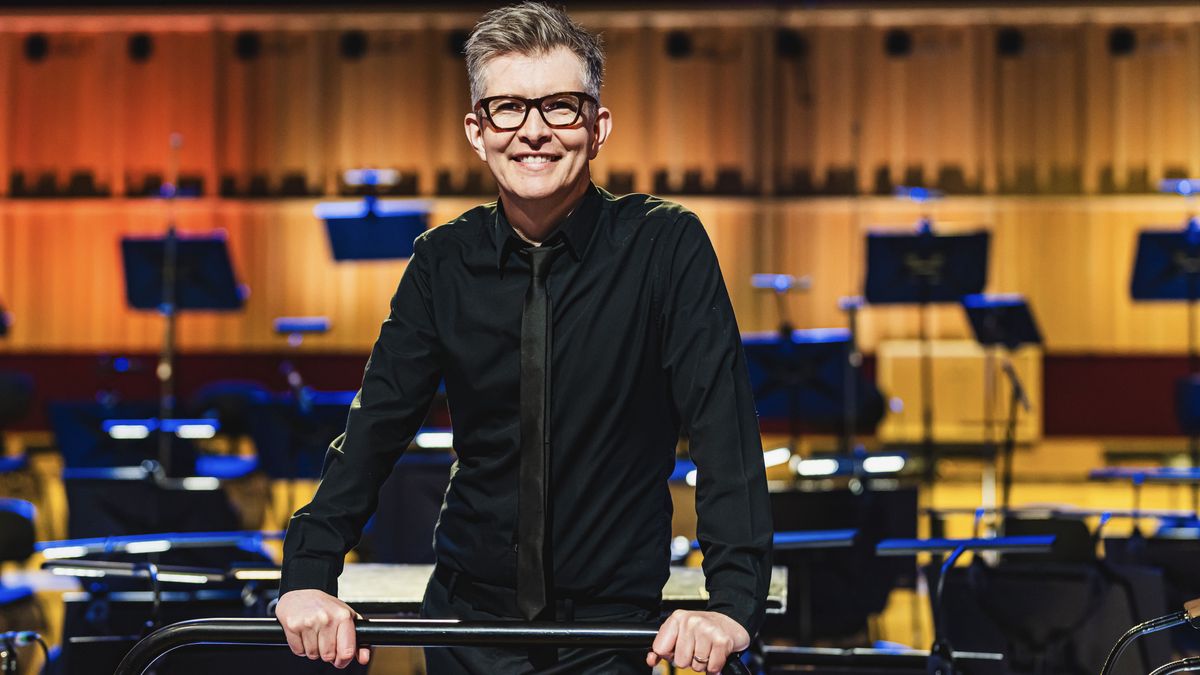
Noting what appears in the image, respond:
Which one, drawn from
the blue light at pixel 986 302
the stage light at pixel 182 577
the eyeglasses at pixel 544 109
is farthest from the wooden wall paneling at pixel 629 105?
the eyeglasses at pixel 544 109

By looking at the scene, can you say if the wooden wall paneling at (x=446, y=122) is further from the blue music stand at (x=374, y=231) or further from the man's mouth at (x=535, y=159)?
the man's mouth at (x=535, y=159)

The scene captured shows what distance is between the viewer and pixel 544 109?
1.59 metres

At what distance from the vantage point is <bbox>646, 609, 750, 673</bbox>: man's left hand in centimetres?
136

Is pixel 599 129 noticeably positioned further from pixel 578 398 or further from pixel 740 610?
pixel 740 610

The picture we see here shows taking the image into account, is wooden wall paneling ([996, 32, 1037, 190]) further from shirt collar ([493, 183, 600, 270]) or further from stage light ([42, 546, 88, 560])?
shirt collar ([493, 183, 600, 270])

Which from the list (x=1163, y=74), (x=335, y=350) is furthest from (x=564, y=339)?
(x=1163, y=74)

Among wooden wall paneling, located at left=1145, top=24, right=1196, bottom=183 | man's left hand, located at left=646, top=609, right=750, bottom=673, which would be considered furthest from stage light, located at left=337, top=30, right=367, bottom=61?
man's left hand, located at left=646, top=609, right=750, bottom=673

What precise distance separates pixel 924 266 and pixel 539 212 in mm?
5224

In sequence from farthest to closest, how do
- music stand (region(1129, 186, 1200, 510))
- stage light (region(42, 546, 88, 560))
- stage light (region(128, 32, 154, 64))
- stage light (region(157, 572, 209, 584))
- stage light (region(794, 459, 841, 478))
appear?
stage light (region(128, 32, 154, 64)) < music stand (region(1129, 186, 1200, 510)) < stage light (region(794, 459, 841, 478)) < stage light (region(42, 546, 88, 560)) < stage light (region(157, 572, 209, 584))

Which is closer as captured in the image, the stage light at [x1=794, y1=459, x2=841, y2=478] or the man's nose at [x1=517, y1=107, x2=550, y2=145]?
the man's nose at [x1=517, y1=107, x2=550, y2=145]

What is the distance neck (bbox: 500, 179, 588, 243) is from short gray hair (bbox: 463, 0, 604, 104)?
0.12 metres

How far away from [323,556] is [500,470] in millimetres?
230

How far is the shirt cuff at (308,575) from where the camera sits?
1579 millimetres

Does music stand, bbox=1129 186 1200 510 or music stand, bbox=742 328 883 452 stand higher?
music stand, bbox=1129 186 1200 510
